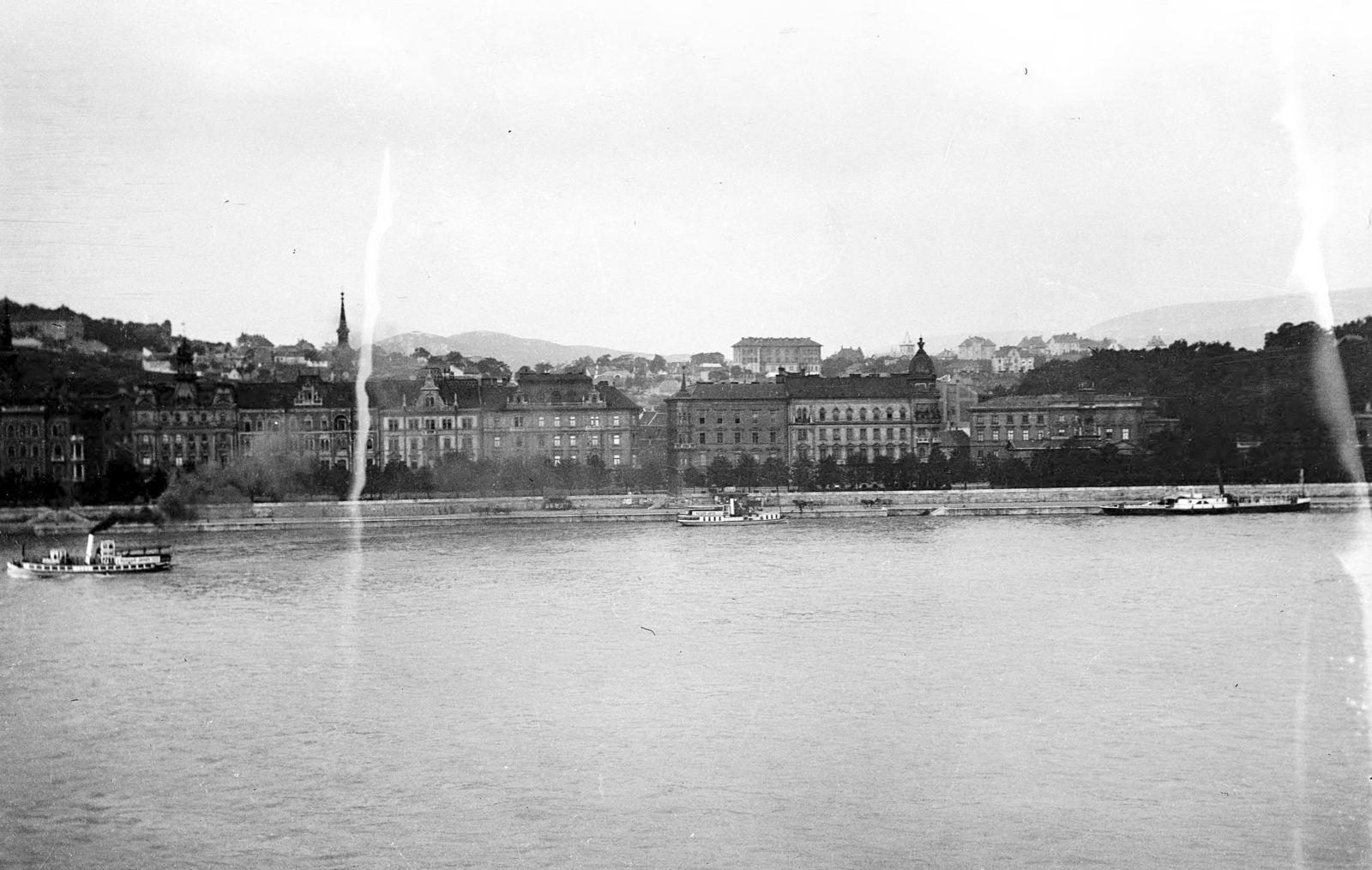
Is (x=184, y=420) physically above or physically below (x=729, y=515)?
above

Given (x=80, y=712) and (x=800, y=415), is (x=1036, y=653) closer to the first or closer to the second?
(x=80, y=712)

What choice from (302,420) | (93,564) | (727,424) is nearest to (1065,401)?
(727,424)

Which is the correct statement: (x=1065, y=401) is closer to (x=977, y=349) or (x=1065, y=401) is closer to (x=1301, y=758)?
(x=977, y=349)

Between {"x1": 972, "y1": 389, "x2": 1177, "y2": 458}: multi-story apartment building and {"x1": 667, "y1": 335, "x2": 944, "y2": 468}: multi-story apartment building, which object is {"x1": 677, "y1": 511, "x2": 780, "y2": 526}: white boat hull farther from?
{"x1": 972, "y1": 389, "x2": 1177, "y2": 458}: multi-story apartment building

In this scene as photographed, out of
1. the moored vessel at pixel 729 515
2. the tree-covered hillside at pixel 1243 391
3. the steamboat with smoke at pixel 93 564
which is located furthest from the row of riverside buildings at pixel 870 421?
the steamboat with smoke at pixel 93 564

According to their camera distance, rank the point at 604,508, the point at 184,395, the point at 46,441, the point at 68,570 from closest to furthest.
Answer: the point at 68,570, the point at 604,508, the point at 46,441, the point at 184,395

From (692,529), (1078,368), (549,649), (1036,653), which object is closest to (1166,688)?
(1036,653)

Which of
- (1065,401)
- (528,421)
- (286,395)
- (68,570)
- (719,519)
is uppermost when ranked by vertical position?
(286,395)
